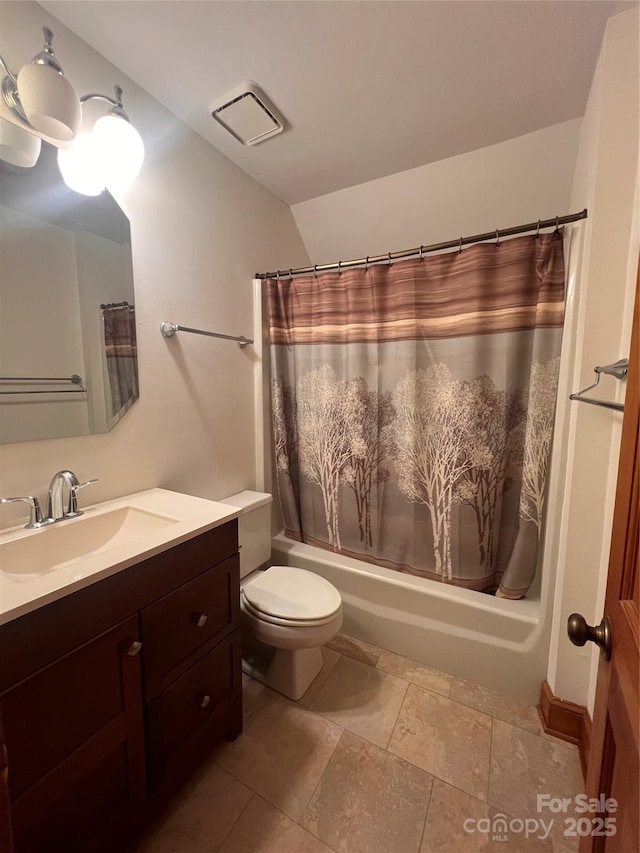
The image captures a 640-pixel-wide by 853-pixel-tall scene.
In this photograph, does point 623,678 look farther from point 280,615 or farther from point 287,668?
point 287,668

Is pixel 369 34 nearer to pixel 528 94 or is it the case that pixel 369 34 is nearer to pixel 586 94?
pixel 528 94

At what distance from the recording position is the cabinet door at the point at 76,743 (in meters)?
0.67

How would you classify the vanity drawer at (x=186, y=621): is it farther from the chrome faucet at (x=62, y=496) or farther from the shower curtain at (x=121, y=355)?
the shower curtain at (x=121, y=355)

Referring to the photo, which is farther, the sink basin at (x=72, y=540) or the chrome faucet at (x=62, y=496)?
the chrome faucet at (x=62, y=496)

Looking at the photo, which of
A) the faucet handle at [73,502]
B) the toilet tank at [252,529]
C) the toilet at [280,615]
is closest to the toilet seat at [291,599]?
the toilet at [280,615]

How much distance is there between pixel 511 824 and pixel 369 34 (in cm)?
247

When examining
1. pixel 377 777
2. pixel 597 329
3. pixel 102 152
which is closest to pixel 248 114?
pixel 102 152

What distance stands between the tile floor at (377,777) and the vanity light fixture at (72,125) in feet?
6.56

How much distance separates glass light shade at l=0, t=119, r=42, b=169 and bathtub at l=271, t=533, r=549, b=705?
1858mm

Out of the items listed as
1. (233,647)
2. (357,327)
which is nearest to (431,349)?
(357,327)

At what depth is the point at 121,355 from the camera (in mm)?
1254

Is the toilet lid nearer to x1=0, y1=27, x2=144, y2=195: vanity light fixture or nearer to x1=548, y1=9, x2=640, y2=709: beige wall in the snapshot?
x1=548, y1=9, x2=640, y2=709: beige wall

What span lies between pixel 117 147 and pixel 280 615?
1705 millimetres

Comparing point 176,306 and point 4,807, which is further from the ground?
point 176,306
